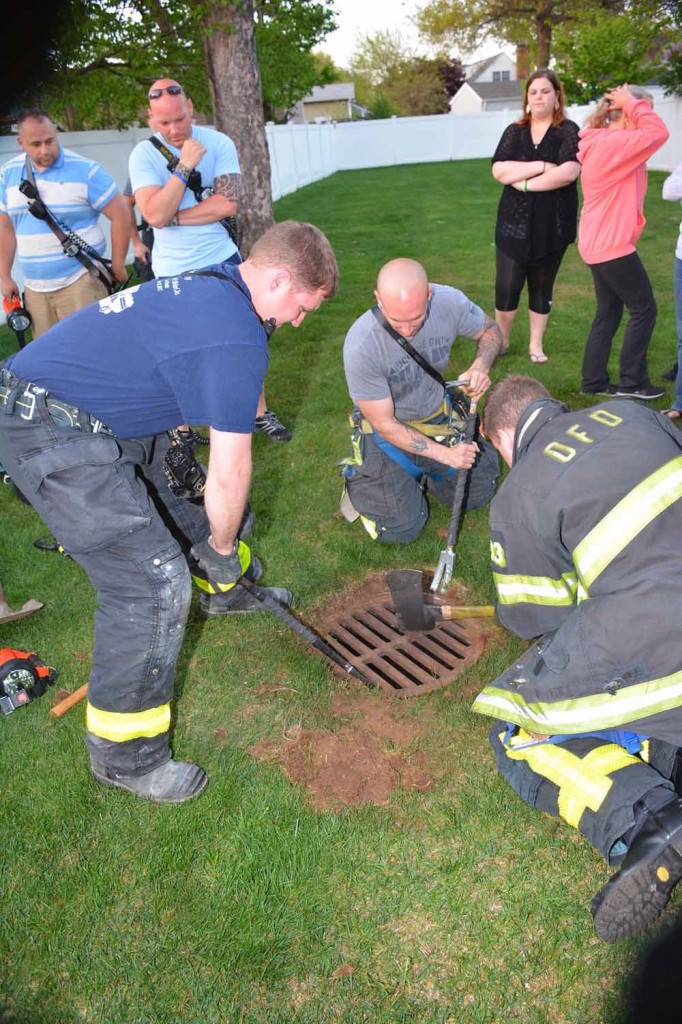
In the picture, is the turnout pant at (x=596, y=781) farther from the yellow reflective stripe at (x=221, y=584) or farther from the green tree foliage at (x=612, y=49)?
the green tree foliage at (x=612, y=49)

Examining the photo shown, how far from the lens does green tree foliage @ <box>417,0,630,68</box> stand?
3422cm

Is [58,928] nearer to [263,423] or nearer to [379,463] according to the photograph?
[379,463]

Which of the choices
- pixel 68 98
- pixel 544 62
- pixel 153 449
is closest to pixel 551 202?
pixel 153 449

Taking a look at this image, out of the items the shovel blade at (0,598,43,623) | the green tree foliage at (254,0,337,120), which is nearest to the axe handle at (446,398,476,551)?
the shovel blade at (0,598,43,623)

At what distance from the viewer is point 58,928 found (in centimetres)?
248

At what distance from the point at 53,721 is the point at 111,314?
1831 mm

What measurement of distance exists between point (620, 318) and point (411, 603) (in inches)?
136

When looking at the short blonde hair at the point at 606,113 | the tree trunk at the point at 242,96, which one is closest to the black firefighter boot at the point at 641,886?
the short blonde hair at the point at 606,113

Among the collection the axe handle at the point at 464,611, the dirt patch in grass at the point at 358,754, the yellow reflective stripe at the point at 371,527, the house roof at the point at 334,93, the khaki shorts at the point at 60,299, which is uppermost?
the house roof at the point at 334,93

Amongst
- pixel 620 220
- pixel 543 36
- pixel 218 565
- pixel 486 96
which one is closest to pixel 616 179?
pixel 620 220

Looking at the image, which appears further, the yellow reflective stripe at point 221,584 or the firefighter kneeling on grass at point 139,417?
the yellow reflective stripe at point 221,584

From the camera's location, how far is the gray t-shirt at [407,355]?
4.05 metres

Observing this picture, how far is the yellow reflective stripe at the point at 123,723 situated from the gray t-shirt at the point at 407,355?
2044 mm

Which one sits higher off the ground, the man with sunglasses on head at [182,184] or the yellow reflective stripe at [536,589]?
the man with sunglasses on head at [182,184]
